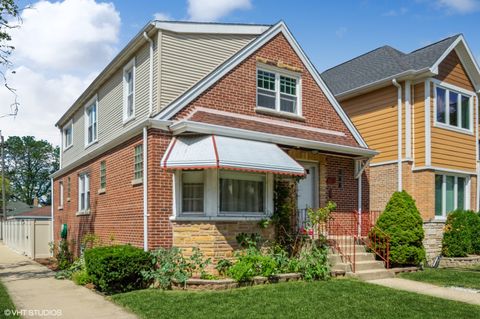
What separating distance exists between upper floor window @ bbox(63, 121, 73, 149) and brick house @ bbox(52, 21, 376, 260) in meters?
5.10

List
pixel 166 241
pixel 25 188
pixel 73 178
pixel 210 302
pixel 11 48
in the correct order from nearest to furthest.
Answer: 1. pixel 210 302
2. pixel 166 241
3. pixel 11 48
4. pixel 73 178
5. pixel 25 188

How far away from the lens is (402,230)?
14164 millimetres

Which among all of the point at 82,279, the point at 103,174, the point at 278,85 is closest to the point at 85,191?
the point at 103,174

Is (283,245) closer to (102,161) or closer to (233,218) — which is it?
(233,218)

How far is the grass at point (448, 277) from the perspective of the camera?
12.2m

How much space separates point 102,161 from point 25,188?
85221 millimetres

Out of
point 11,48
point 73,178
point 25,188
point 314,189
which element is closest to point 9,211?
point 25,188

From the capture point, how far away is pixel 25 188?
9250 centimetres

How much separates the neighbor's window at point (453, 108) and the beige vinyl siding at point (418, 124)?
79 centimetres

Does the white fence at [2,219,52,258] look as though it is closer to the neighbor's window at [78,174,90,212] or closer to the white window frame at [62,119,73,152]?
the white window frame at [62,119,73,152]

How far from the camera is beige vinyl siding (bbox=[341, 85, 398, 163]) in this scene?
60.3ft

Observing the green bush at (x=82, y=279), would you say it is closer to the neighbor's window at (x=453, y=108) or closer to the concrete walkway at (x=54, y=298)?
the concrete walkway at (x=54, y=298)

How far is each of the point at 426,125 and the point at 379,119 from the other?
209cm

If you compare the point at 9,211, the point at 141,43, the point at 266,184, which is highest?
the point at 141,43
